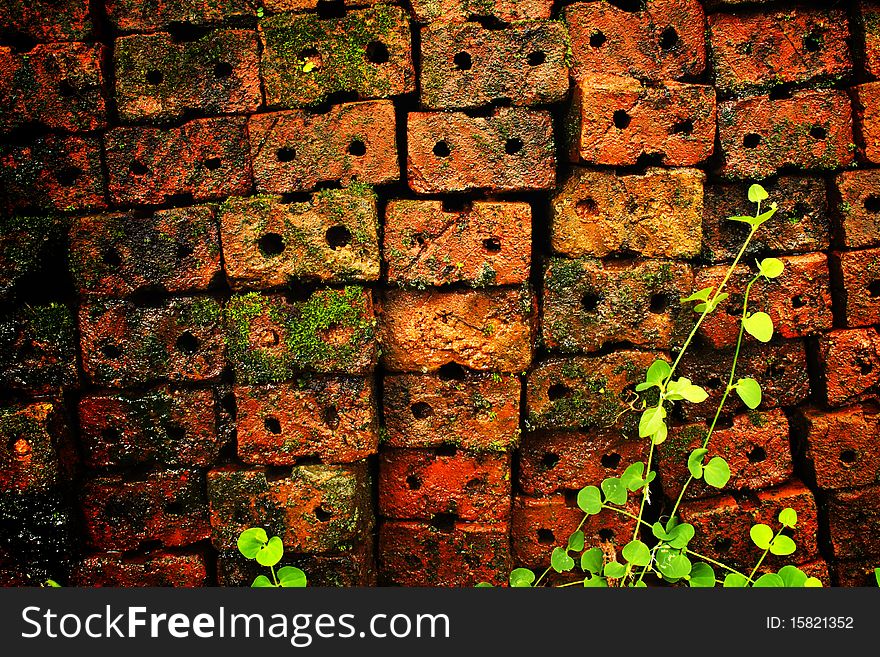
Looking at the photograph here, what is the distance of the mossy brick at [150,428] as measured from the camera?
2.42 meters

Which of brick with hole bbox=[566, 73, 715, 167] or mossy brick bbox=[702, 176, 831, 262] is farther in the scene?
mossy brick bbox=[702, 176, 831, 262]

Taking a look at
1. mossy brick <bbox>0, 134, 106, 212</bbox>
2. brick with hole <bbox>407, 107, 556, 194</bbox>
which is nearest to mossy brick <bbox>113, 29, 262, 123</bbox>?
mossy brick <bbox>0, 134, 106, 212</bbox>

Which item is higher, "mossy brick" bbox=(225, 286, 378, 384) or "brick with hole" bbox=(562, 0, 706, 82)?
"brick with hole" bbox=(562, 0, 706, 82)

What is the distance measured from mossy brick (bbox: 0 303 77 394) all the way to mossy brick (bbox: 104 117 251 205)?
0.57 m

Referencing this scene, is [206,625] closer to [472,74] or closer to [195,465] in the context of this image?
[195,465]

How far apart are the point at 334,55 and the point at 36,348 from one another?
176 centimetres

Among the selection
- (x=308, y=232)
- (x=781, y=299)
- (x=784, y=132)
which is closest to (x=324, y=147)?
(x=308, y=232)

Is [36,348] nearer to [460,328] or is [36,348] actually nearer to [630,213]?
[460,328]

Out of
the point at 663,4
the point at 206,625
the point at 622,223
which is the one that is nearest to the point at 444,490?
the point at 206,625

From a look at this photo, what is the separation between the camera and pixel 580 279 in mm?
2387

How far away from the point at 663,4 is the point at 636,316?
1.32 m

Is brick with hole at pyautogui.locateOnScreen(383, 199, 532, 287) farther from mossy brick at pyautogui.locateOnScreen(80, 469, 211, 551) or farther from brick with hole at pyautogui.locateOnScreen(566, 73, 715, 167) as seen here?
mossy brick at pyautogui.locateOnScreen(80, 469, 211, 551)

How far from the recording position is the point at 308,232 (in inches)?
90.3

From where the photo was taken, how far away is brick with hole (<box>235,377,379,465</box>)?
235cm
